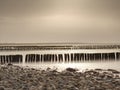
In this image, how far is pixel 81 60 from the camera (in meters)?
23.5

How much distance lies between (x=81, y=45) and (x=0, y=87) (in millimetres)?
13967

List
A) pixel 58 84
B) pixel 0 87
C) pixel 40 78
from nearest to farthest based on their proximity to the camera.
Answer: pixel 0 87
pixel 58 84
pixel 40 78

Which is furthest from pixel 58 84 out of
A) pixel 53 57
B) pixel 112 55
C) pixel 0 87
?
pixel 112 55

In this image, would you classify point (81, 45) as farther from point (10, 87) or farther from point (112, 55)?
point (10, 87)

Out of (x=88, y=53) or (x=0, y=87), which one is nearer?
(x=0, y=87)

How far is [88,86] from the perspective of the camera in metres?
11.0

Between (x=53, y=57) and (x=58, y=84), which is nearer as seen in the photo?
(x=58, y=84)

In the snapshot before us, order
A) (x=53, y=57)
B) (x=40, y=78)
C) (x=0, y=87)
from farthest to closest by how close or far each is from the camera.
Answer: (x=53, y=57)
(x=40, y=78)
(x=0, y=87)

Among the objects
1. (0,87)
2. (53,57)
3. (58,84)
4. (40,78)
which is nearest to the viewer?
(0,87)

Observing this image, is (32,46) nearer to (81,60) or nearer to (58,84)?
(81,60)

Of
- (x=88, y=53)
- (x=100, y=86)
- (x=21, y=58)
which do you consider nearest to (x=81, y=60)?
(x=88, y=53)

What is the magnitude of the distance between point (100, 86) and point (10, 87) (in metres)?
2.61

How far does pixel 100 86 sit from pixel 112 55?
1318 centimetres

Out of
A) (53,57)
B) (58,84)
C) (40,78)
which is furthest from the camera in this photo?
(53,57)
